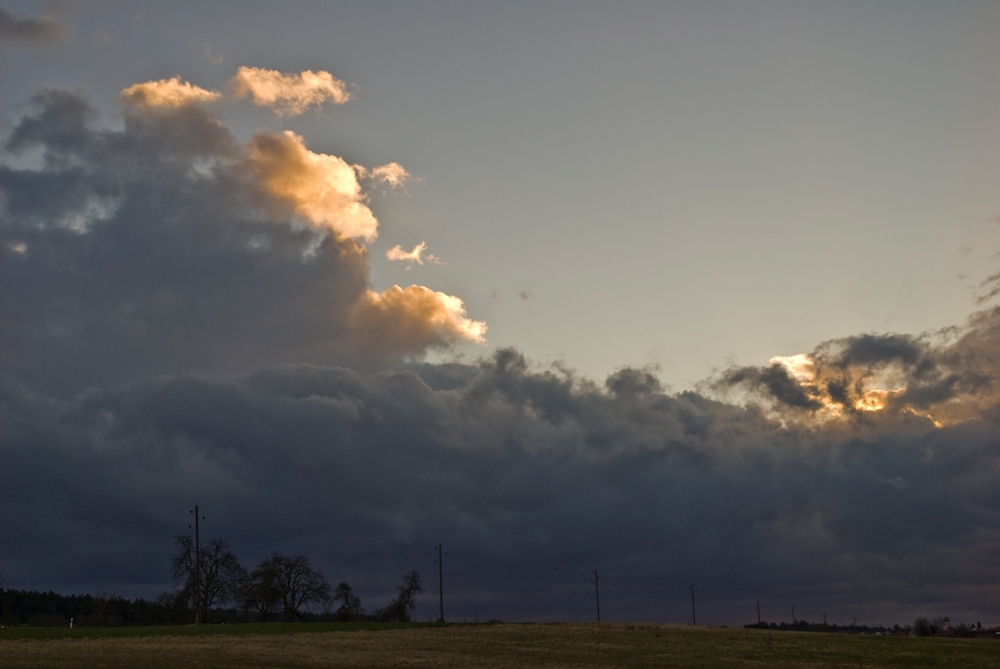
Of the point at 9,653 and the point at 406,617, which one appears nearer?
the point at 9,653

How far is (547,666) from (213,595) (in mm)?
83650

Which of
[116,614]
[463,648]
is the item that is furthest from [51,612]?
[463,648]

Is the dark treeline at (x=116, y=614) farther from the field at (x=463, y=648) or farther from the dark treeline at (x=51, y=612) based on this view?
the field at (x=463, y=648)

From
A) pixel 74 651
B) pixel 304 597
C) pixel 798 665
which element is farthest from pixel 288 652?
pixel 304 597

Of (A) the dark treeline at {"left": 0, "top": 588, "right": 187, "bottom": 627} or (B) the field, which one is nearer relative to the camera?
(B) the field

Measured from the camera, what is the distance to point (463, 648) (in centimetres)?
7862

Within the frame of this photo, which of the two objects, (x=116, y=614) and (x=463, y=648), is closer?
(x=463, y=648)

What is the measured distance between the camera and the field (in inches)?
2429

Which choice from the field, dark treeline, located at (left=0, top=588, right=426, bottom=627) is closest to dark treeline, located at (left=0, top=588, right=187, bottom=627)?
dark treeline, located at (left=0, top=588, right=426, bottom=627)

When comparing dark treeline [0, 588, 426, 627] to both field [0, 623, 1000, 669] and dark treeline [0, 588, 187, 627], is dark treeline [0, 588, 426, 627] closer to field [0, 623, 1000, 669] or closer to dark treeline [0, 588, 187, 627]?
dark treeline [0, 588, 187, 627]

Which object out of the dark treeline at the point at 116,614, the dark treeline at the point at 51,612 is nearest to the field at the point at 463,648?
the dark treeline at the point at 116,614

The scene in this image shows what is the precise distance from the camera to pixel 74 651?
200ft

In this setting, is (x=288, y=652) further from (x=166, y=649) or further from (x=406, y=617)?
(x=406, y=617)

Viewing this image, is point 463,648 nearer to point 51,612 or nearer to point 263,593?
point 263,593
